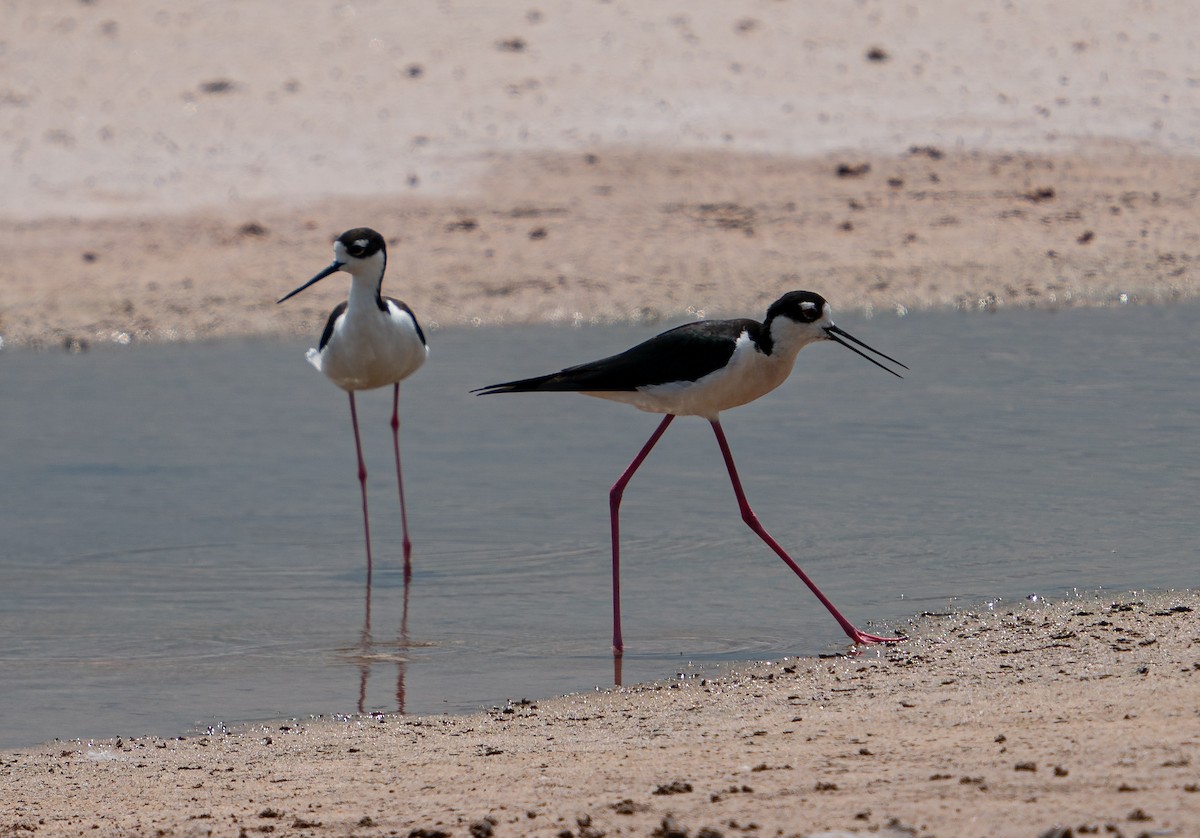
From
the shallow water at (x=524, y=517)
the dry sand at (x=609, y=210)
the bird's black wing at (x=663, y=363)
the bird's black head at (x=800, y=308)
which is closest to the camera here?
the dry sand at (x=609, y=210)

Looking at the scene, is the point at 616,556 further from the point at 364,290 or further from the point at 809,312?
the point at 364,290

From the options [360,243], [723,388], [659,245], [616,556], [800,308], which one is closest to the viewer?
[800,308]

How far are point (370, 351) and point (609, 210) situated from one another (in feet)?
16.4

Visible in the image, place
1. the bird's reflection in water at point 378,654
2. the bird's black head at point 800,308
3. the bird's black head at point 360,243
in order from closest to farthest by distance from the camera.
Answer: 1. the bird's reflection in water at point 378,654
2. the bird's black head at point 800,308
3. the bird's black head at point 360,243

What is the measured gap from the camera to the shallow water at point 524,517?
5.51m

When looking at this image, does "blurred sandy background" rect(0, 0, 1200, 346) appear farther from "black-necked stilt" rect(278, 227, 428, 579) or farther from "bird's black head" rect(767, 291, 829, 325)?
"bird's black head" rect(767, 291, 829, 325)

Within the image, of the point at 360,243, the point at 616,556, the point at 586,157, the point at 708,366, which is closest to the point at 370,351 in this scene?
the point at 360,243

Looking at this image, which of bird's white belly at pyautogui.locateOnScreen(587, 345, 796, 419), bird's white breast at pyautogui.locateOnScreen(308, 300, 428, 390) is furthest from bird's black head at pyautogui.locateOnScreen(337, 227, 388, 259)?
bird's white belly at pyautogui.locateOnScreen(587, 345, 796, 419)

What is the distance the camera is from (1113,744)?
3.67 metres

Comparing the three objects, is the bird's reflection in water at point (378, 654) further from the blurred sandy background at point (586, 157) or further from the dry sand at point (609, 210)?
the blurred sandy background at point (586, 157)

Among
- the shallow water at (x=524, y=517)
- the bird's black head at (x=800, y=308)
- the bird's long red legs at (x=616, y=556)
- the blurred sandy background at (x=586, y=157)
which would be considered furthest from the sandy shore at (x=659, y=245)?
the bird's black head at (x=800, y=308)

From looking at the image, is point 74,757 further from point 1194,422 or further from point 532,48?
point 532,48

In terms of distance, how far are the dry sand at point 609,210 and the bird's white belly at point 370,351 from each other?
9.45 feet

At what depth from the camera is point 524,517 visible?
23.1 feet
